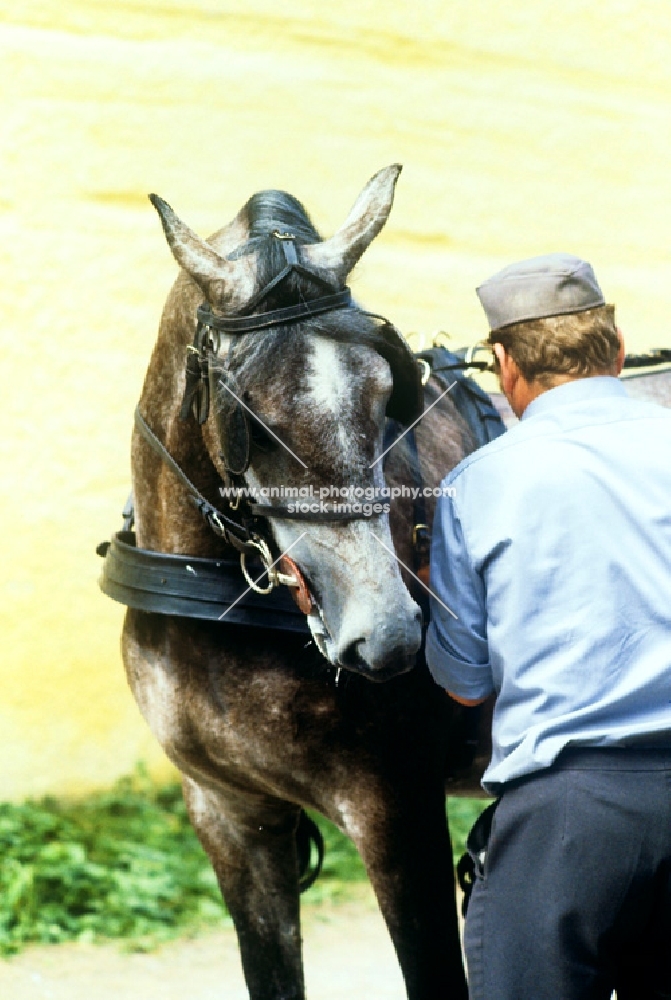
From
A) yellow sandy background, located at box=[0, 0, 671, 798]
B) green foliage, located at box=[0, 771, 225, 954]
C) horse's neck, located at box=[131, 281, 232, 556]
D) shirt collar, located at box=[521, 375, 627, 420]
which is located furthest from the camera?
yellow sandy background, located at box=[0, 0, 671, 798]

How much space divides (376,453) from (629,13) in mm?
4134

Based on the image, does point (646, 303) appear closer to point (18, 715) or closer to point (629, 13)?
point (629, 13)

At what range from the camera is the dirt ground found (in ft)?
11.8

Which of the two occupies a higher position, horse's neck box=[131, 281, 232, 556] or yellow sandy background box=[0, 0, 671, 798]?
yellow sandy background box=[0, 0, 671, 798]

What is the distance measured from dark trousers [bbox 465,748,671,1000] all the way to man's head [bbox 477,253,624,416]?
577 millimetres

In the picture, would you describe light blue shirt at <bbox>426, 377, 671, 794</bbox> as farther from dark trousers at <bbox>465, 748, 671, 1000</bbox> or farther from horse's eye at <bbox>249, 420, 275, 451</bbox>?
horse's eye at <bbox>249, 420, 275, 451</bbox>

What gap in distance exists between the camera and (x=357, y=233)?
2209 mm

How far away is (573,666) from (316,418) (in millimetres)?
633

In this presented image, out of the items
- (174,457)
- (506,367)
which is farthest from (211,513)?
(506,367)

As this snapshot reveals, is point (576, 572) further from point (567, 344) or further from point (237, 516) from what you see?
point (237, 516)

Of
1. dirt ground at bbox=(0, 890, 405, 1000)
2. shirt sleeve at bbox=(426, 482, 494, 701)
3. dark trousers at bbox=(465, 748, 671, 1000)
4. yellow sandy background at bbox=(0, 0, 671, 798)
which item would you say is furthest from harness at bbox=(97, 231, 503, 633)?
yellow sandy background at bbox=(0, 0, 671, 798)

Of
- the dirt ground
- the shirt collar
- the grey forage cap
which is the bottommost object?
the dirt ground

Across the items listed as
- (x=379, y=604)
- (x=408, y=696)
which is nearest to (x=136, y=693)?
(x=408, y=696)

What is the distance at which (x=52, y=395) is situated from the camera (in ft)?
14.9
